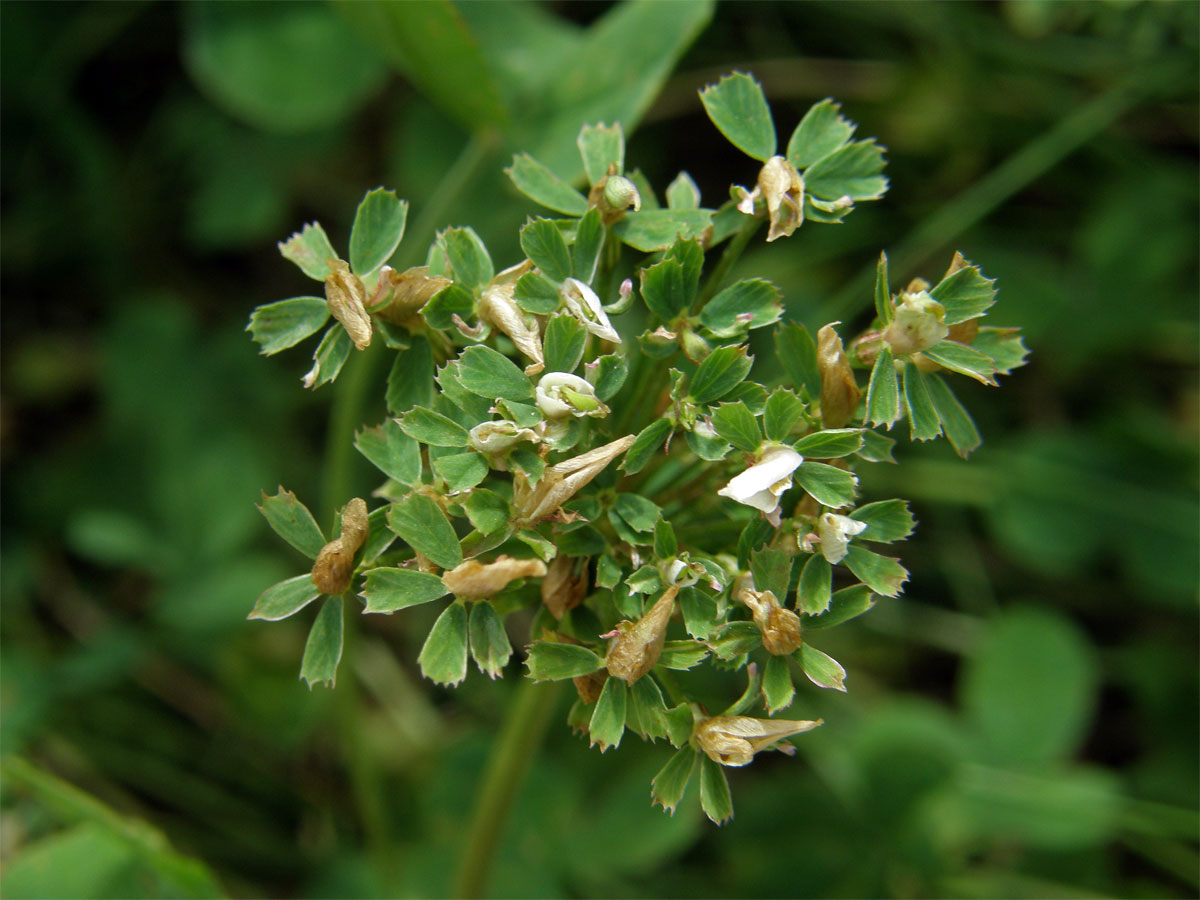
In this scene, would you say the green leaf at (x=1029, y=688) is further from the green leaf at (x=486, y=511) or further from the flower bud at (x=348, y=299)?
the flower bud at (x=348, y=299)

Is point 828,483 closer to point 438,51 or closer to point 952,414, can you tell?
point 952,414

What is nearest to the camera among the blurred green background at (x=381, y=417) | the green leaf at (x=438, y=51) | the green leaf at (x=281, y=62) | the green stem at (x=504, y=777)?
the green stem at (x=504, y=777)

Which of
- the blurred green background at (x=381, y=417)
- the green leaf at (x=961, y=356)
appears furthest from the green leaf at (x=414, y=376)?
the blurred green background at (x=381, y=417)

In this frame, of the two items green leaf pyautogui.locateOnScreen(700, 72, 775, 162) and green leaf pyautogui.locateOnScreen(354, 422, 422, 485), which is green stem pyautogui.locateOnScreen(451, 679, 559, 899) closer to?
green leaf pyautogui.locateOnScreen(354, 422, 422, 485)

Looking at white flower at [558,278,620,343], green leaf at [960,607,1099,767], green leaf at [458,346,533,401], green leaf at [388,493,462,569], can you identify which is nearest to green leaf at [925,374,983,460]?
white flower at [558,278,620,343]

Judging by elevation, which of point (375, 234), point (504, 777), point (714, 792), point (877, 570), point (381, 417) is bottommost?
point (381, 417)

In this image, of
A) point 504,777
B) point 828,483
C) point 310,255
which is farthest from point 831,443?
point 504,777
